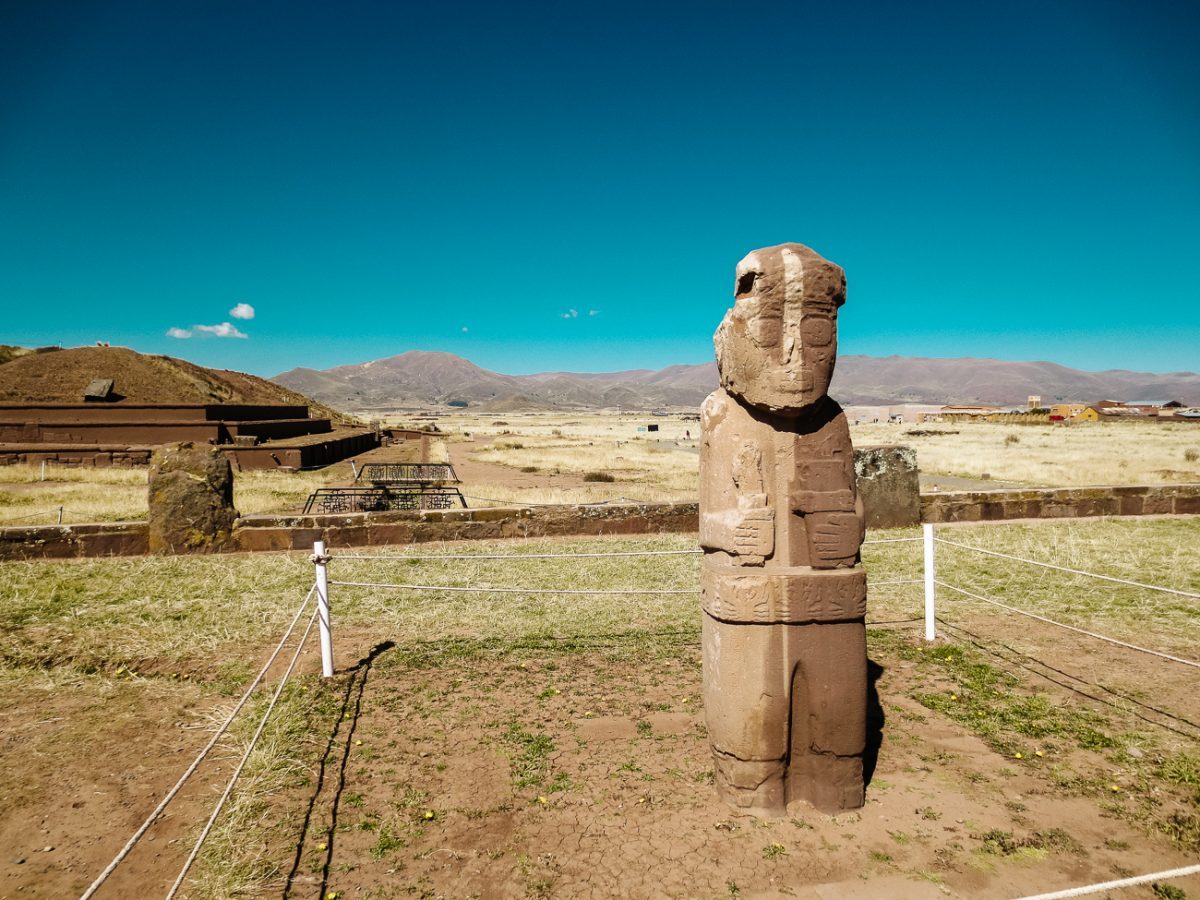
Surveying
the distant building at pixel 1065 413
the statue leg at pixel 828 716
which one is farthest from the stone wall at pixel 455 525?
the distant building at pixel 1065 413

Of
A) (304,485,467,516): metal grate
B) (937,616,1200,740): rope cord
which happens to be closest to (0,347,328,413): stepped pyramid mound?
(304,485,467,516): metal grate

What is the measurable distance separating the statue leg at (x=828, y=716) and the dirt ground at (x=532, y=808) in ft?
0.53

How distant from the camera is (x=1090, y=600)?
724 cm

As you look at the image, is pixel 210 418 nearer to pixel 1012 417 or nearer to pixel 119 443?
pixel 119 443

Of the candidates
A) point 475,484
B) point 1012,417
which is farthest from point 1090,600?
point 1012,417

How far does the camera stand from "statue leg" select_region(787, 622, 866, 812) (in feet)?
11.8

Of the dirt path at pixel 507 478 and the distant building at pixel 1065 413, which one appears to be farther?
the distant building at pixel 1065 413

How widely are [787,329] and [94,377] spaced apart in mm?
33793

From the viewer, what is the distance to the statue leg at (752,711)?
11.6 ft

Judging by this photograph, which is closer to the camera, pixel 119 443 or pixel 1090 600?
pixel 1090 600

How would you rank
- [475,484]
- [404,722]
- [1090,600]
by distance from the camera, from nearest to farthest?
[404,722], [1090,600], [475,484]

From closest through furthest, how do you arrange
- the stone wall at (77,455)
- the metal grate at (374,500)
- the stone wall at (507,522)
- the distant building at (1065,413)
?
the stone wall at (507,522) → the metal grate at (374,500) → the stone wall at (77,455) → the distant building at (1065,413)

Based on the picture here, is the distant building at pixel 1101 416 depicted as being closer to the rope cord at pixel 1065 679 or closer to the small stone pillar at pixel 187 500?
the rope cord at pixel 1065 679

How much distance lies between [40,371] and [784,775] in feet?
118
